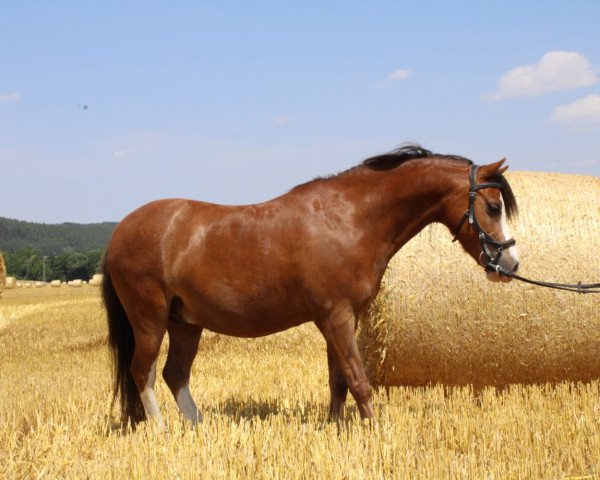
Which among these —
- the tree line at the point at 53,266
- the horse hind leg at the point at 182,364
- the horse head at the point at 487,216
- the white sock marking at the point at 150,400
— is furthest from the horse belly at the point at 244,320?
the tree line at the point at 53,266

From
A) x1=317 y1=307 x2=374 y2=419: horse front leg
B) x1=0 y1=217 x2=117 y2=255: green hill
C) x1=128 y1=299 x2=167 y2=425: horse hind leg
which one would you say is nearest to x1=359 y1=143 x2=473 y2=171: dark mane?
x1=317 y1=307 x2=374 y2=419: horse front leg

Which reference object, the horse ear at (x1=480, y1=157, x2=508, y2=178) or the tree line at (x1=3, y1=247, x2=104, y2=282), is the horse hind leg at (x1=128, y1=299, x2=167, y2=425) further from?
the tree line at (x1=3, y1=247, x2=104, y2=282)

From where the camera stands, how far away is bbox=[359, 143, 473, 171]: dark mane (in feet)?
18.0

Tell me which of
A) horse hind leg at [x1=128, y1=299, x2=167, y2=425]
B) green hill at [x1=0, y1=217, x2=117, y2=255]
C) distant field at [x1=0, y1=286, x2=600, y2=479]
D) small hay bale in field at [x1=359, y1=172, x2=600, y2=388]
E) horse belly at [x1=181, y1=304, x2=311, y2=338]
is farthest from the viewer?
green hill at [x1=0, y1=217, x2=117, y2=255]

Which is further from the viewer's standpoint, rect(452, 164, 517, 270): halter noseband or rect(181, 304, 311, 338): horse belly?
rect(181, 304, 311, 338): horse belly

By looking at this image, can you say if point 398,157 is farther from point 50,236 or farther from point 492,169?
point 50,236

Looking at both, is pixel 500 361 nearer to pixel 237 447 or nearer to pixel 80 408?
pixel 237 447

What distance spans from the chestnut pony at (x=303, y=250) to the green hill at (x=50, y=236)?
144 metres

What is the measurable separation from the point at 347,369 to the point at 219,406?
7.05ft

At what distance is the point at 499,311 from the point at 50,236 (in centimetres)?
16488

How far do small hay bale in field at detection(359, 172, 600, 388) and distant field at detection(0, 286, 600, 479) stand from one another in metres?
0.21

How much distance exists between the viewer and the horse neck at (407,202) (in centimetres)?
532

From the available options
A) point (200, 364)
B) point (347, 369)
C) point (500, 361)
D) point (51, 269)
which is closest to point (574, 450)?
point (347, 369)

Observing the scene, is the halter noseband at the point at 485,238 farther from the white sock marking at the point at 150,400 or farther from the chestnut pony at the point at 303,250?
the white sock marking at the point at 150,400
